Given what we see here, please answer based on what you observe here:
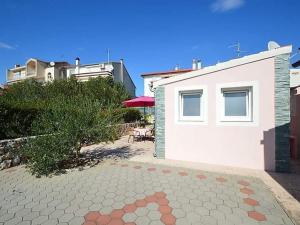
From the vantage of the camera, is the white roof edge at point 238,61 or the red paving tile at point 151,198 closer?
the red paving tile at point 151,198

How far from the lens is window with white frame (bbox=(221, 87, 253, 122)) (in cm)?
589

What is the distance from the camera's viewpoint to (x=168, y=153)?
23.1 feet

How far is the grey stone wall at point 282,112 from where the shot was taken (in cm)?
536

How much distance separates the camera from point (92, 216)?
3.41m

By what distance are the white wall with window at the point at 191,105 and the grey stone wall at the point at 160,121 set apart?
0.53 metres

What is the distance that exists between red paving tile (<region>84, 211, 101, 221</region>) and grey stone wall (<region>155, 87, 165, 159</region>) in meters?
3.90

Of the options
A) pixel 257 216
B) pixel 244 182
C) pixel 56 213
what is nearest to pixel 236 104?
pixel 244 182

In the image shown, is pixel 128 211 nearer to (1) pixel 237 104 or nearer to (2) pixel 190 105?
(2) pixel 190 105

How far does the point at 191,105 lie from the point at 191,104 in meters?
0.04

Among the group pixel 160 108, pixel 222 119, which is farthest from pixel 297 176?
pixel 160 108

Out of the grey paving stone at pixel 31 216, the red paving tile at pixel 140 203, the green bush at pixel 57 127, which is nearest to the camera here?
the grey paving stone at pixel 31 216

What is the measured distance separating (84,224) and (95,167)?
3.28 m

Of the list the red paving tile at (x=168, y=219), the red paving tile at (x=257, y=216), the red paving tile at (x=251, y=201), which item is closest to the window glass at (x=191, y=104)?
the red paving tile at (x=251, y=201)

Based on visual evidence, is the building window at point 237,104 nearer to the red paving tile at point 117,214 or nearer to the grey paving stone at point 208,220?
the grey paving stone at point 208,220
